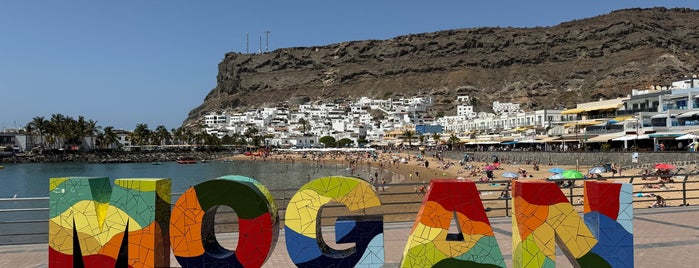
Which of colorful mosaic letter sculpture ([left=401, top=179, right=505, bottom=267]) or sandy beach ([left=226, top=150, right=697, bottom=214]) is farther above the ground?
colorful mosaic letter sculpture ([left=401, top=179, right=505, bottom=267])

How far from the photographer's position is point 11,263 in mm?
8305

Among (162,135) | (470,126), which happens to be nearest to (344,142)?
(470,126)

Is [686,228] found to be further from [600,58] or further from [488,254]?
[600,58]

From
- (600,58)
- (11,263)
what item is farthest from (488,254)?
(600,58)

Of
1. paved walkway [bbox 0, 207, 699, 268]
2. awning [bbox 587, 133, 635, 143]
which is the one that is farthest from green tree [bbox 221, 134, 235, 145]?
paved walkway [bbox 0, 207, 699, 268]

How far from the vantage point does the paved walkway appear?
8.09 metres

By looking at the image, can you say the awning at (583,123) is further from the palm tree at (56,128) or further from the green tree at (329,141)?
the palm tree at (56,128)

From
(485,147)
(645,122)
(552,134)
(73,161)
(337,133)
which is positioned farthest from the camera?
(337,133)

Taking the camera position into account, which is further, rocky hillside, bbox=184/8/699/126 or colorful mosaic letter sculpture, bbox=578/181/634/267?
rocky hillside, bbox=184/8/699/126

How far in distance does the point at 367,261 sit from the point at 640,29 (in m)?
192

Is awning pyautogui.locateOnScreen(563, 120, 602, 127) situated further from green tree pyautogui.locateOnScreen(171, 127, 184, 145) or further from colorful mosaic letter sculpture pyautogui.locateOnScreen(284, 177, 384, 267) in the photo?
green tree pyautogui.locateOnScreen(171, 127, 184, 145)

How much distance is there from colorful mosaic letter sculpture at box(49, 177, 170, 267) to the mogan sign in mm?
12

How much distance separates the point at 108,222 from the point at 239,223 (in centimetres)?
160

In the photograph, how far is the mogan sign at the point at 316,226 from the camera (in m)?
6.21
